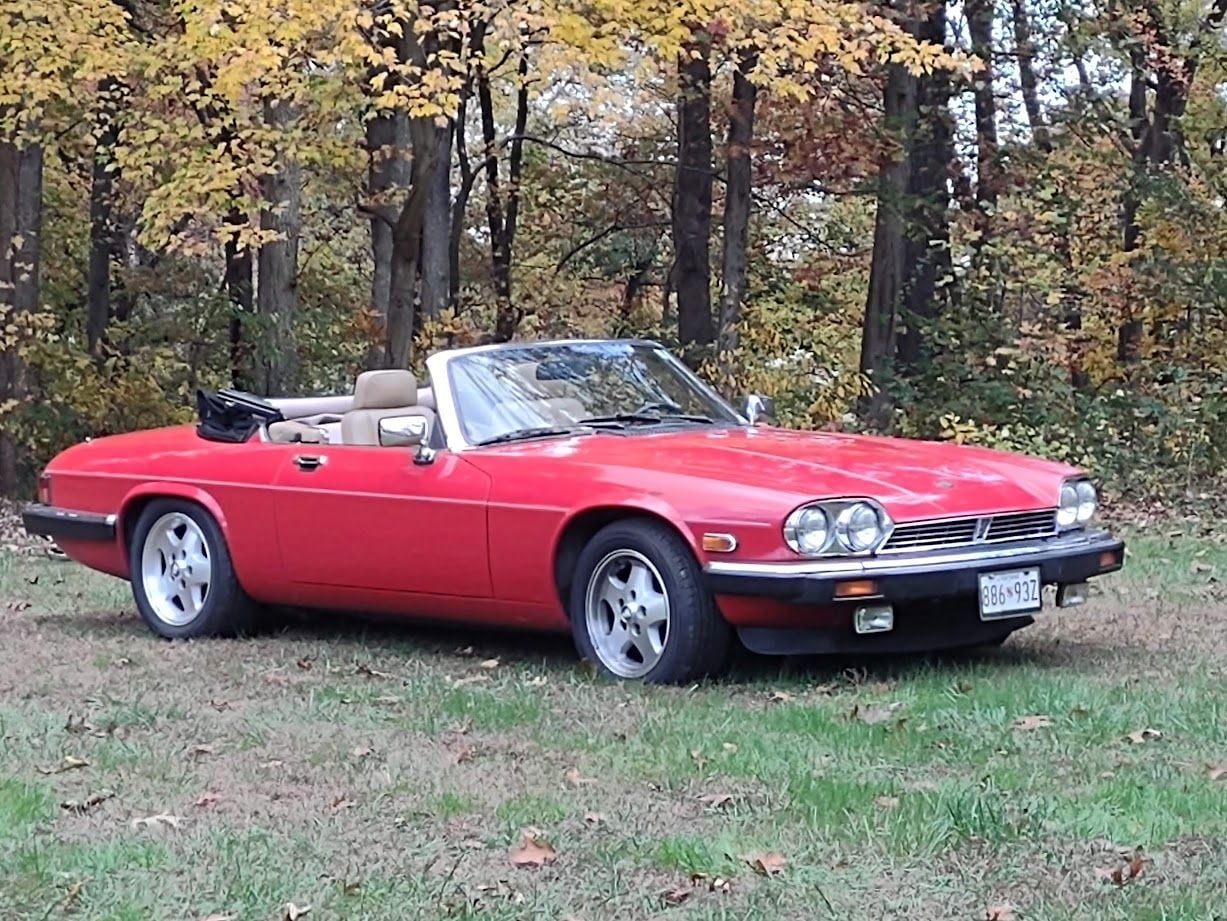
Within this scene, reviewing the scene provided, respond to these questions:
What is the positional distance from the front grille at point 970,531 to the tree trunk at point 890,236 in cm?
1352

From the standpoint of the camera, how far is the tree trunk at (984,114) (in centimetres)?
2255

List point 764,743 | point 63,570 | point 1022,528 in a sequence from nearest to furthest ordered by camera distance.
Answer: point 764,743
point 1022,528
point 63,570

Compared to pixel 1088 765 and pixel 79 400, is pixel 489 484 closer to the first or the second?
pixel 1088 765

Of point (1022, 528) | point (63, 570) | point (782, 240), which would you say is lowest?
point (63, 570)

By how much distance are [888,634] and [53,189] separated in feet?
77.2

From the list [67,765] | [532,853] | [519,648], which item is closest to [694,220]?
[519,648]

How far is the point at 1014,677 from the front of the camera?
7.44m

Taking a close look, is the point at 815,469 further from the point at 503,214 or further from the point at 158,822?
the point at 503,214

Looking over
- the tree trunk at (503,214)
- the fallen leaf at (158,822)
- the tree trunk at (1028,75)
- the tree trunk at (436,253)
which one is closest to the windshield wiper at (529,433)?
the fallen leaf at (158,822)

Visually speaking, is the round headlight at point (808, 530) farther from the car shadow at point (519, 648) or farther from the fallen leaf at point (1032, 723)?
the fallen leaf at point (1032, 723)

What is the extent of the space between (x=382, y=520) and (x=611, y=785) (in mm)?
2949

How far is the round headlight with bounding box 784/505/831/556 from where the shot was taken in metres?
7.18

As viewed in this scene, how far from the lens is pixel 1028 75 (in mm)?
24969

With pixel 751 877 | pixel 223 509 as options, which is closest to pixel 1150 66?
pixel 223 509
